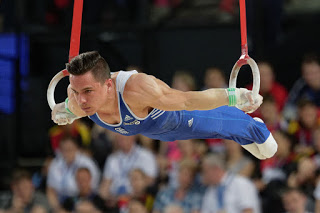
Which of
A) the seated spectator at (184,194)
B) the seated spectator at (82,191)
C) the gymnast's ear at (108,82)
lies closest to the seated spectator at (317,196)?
the seated spectator at (184,194)

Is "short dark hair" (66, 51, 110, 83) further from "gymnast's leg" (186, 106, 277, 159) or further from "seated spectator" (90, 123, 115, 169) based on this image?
"seated spectator" (90, 123, 115, 169)

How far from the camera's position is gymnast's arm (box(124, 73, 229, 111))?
12.5 feet

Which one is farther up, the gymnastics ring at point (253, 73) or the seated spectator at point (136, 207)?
the gymnastics ring at point (253, 73)

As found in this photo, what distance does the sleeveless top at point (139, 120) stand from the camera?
4043 mm

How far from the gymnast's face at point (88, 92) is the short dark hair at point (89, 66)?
30mm

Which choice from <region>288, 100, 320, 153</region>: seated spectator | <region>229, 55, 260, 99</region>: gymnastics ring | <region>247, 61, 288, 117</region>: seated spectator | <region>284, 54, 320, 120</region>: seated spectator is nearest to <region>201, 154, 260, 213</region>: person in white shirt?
<region>288, 100, 320, 153</region>: seated spectator

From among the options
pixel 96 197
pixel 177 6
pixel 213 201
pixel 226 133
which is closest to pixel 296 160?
pixel 213 201

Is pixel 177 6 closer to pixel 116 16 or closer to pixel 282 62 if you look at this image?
pixel 116 16

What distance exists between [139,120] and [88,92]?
0.44 meters

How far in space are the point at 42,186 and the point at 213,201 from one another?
263cm

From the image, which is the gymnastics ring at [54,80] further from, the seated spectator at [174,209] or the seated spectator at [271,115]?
the seated spectator at [271,115]

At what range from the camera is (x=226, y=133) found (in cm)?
447

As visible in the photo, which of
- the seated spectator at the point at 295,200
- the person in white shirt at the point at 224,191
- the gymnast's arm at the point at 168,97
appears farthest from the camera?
the person in white shirt at the point at 224,191

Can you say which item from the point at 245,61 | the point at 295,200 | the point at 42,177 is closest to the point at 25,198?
the point at 42,177
